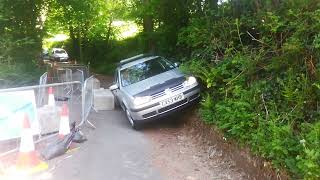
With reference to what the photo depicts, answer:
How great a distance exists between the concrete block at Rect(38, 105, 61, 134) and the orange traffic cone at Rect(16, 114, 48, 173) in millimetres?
1711

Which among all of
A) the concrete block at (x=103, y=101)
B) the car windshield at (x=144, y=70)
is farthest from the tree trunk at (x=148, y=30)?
the car windshield at (x=144, y=70)

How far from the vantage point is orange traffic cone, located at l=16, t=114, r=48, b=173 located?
645 cm

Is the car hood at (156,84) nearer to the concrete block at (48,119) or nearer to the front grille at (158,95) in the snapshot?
the front grille at (158,95)

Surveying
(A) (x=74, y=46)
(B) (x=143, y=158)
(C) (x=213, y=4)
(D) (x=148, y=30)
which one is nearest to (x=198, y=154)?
(B) (x=143, y=158)

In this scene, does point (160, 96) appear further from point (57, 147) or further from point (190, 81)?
point (57, 147)

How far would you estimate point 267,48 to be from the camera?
25.2ft

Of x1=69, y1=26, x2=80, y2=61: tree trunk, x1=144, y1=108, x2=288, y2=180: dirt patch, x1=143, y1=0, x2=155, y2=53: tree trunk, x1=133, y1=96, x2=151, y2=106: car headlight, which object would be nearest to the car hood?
x1=133, y1=96, x2=151, y2=106: car headlight

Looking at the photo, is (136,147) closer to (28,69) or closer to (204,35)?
(204,35)

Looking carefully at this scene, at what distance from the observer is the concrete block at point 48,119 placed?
27.6ft

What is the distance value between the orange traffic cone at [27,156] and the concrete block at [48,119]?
1711 mm

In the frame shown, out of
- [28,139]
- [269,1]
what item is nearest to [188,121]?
[269,1]

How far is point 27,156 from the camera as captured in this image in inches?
256

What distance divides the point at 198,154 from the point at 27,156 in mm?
3285

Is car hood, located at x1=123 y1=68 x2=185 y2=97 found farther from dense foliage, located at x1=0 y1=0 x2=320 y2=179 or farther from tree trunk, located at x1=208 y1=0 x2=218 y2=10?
tree trunk, located at x1=208 y1=0 x2=218 y2=10
